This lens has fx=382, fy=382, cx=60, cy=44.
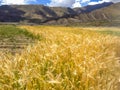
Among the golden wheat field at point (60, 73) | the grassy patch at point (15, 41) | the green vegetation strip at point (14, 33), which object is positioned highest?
the golden wheat field at point (60, 73)

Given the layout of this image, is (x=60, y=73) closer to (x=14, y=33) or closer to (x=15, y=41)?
(x=15, y=41)

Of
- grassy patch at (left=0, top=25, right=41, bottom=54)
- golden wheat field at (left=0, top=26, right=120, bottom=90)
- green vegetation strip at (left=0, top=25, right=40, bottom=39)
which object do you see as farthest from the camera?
green vegetation strip at (left=0, top=25, right=40, bottom=39)

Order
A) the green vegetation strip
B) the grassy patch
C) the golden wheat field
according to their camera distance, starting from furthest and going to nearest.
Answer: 1. the green vegetation strip
2. the grassy patch
3. the golden wheat field

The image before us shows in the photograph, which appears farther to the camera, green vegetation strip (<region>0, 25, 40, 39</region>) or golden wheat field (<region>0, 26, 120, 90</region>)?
green vegetation strip (<region>0, 25, 40, 39</region>)

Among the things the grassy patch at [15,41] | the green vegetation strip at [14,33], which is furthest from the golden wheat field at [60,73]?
the green vegetation strip at [14,33]

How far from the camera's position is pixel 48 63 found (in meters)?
5.35

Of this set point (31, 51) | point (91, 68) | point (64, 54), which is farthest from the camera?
point (31, 51)

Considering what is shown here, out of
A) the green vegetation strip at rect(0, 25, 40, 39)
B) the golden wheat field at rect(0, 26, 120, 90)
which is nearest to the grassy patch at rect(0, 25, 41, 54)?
the green vegetation strip at rect(0, 25, 40, 39)

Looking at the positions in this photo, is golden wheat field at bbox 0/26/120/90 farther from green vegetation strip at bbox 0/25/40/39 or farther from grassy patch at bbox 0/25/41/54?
green vegetation strip at bbox 0/25/40/39

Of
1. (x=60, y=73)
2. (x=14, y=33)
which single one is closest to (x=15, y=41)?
(x=14, y=33)

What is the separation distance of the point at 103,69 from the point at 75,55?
2.56 feet

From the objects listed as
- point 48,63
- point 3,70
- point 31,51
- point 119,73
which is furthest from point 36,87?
point 31,51

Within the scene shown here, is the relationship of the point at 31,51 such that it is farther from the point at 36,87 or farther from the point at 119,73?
the point at 36,87

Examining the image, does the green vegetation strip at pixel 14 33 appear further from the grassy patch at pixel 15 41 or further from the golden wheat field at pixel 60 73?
the golden wheat field at pixel 60 73
